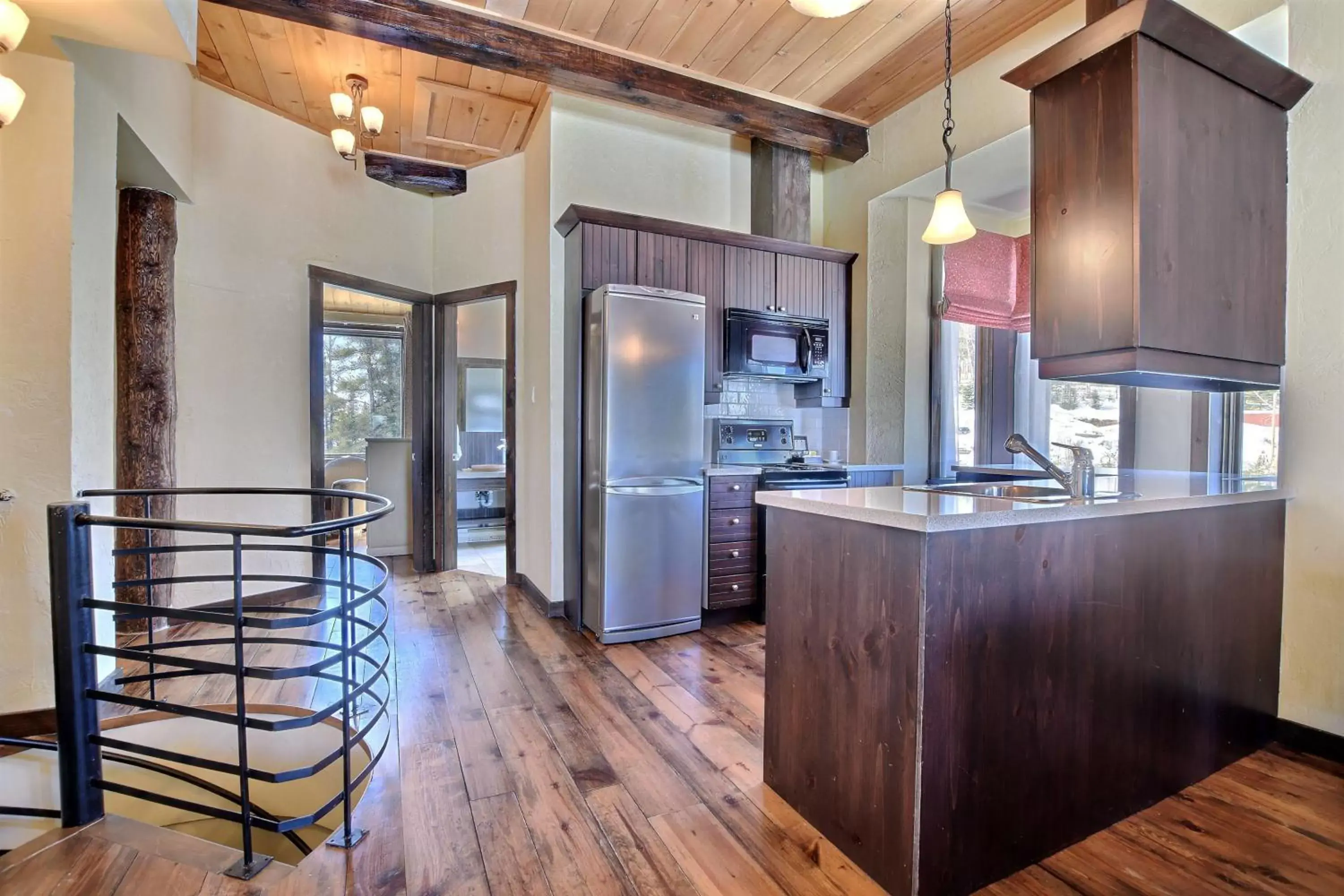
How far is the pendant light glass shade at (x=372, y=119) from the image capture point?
3.65 m

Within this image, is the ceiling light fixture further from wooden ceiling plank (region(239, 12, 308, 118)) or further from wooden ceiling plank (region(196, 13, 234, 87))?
wooden ceiling plank (region(196, 13, 234, 87))

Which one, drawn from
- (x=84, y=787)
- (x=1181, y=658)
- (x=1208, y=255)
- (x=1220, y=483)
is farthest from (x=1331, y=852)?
(x=84, y=787)

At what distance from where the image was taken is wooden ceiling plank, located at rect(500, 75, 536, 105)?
143 inches

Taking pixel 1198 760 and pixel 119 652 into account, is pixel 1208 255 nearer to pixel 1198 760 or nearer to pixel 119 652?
pixel 1198 760

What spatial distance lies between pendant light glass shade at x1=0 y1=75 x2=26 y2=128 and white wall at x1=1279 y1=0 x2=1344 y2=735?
4178 millimetres

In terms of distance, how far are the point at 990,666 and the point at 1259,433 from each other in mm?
2063

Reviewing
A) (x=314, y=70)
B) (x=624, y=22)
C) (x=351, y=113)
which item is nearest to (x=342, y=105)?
(x=351, y=113)

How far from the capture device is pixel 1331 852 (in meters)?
1.63

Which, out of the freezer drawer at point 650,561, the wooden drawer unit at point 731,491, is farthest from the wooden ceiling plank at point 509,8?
the wooden drawer unit at point 731,491

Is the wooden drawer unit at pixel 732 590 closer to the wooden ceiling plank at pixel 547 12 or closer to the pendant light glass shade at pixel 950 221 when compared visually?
the pendant light glass shade at pixel 950 221

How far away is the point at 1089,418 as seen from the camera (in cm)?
376

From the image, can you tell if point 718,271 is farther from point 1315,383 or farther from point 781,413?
point 1315,383

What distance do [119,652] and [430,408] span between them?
10.3 ft

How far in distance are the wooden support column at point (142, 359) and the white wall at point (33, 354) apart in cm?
92
